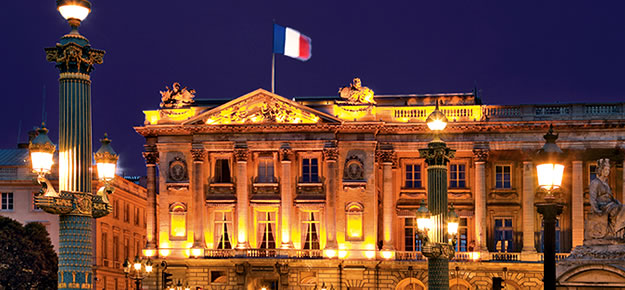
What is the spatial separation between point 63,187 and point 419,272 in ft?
174

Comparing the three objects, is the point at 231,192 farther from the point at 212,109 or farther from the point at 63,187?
the point at 63,187

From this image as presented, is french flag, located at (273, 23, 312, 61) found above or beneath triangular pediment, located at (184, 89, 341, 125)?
above

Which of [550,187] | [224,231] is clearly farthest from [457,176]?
[550,187]

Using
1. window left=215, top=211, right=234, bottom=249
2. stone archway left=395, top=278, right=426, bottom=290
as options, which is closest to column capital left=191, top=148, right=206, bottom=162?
window left=215, top=211, right=234, bottom=249

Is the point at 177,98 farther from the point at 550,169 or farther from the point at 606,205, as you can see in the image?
the point at 550,169

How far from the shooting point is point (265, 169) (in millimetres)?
76625

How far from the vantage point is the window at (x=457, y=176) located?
77.8 meters

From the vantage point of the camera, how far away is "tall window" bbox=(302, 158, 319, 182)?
76.6 meters

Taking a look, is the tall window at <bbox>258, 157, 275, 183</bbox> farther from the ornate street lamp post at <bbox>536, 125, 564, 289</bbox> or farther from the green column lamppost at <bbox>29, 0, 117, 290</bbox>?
the ornate street lamp post at <bbox>536, 125, 564, 289</bbox>

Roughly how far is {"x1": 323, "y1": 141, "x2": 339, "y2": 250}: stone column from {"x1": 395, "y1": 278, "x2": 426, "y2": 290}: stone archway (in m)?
5.27

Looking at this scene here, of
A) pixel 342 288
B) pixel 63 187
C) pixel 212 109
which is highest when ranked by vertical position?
pixel 212 109

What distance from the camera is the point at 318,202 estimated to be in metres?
75.7

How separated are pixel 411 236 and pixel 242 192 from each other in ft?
39.7

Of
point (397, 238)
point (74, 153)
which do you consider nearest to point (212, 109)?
point (397, 238)
